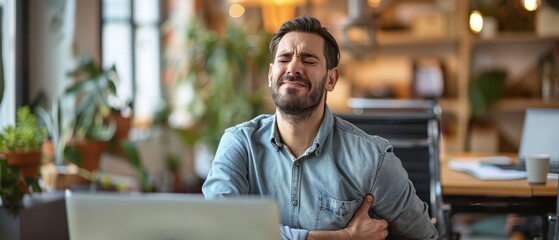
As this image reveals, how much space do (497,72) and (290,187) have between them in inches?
167

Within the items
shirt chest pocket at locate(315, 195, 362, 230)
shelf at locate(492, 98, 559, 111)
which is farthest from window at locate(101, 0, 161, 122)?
shirt chest pocket at locate(315, 195, 362, 230)

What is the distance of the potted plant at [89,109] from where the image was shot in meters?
3.54

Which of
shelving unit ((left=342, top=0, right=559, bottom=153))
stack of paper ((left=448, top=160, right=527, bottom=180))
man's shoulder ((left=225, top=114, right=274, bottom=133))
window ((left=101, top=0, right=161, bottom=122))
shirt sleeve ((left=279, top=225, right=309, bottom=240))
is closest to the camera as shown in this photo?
shirt sleeve ((left=279, top=225, right=309, bottom=240))

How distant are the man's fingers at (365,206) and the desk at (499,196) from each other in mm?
1092

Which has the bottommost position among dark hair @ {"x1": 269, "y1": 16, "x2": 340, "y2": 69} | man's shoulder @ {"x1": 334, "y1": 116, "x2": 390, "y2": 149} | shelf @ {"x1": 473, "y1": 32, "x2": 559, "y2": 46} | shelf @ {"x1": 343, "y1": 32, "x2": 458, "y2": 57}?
man's shoulder @ {"x1": 334, "y1": 116, "x2": 390, "y2": 149}

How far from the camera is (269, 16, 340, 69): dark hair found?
5.92ft

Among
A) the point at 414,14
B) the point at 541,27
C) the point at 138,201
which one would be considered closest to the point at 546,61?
the point at 541,27

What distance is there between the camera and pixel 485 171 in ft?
10.1

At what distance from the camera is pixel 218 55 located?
5.69m

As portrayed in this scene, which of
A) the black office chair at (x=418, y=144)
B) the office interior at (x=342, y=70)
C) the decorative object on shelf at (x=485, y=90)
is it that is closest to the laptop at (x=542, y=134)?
the black office chair at (x=418, y=144)

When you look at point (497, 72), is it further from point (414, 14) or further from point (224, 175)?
point (224, 175)

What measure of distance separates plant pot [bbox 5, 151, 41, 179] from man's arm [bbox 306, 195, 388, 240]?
1324mm

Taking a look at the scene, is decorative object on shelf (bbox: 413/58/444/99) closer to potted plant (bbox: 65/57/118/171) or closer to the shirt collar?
potted plant (bbox: 65/57/118/171)

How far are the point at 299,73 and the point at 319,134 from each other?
0.54ft
